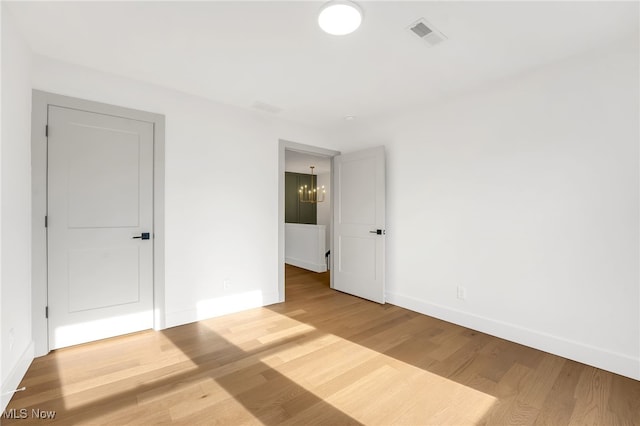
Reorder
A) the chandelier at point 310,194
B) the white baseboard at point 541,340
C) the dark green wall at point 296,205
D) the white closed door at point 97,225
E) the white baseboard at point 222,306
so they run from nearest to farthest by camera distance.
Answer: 1. the white baseboard at point 541,340
2. the white closed door at point 97,225
3. the white baseboard at point 222,306
4. the dark green wall at point 296,205
5. the chandelier at point 310,194

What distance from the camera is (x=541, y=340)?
2.61 m

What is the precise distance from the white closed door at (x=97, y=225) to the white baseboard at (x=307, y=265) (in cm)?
342

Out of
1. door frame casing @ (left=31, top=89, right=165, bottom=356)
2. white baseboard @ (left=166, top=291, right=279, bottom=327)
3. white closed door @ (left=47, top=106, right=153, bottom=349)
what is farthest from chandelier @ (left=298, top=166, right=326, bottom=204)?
door frame casing @ (left=31, top=89, right=165, bottom=356)

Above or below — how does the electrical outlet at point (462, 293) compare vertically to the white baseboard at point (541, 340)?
above

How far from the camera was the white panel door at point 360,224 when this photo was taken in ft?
12.8

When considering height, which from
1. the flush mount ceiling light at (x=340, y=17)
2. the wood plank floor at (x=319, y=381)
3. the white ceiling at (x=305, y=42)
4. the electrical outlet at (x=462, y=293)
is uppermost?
the white ceiling at (x=305, y=42)

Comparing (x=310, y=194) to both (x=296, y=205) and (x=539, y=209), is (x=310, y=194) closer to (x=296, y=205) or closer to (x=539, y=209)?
(x=296, y=205)

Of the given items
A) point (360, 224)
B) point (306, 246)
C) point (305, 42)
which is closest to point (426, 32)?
point (305, 42)

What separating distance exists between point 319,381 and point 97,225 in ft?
8.04

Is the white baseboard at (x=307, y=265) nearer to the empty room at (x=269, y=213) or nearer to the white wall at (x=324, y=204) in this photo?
the empty room at (x=269, y=213)

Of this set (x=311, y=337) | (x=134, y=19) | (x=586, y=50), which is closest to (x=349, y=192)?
(x=311, y=337)

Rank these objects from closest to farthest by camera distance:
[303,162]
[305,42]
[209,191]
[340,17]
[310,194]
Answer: [340,17], [305,42], [209,191], [303,162], [310,194]

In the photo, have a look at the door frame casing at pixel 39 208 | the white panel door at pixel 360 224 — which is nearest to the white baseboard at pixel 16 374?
the door frame casing at pixel 39 208

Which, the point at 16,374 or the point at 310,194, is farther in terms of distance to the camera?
the point at 310,194
